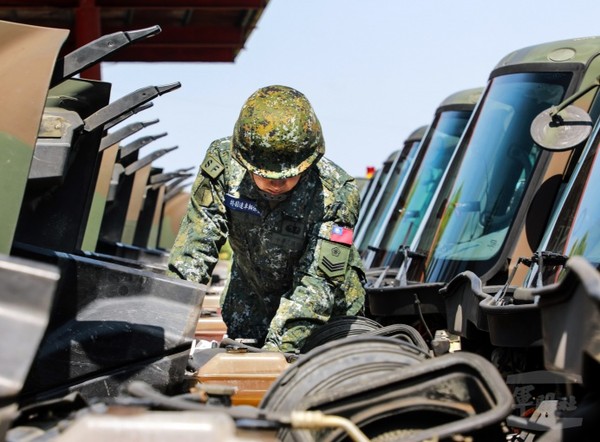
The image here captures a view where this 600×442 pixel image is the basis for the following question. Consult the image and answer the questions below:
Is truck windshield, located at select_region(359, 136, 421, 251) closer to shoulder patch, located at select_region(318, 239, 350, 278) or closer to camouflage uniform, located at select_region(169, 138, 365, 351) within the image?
camouflage uniform, located at select_region(169, 138, 365, 351)

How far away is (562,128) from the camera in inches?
362

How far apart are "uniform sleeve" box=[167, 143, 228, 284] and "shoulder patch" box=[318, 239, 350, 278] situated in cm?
57

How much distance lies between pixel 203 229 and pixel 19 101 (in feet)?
6.70

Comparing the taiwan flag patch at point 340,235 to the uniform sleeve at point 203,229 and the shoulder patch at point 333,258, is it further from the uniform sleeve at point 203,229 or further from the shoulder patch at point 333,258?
the uniform sleeve at point 203,229

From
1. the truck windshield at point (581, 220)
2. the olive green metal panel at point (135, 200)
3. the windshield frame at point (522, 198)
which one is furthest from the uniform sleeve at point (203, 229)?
the olive green metal panel at point (135, 200)

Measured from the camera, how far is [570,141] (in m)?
9.11

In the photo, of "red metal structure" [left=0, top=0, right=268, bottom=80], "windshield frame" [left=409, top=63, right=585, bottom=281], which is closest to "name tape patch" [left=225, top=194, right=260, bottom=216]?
"windshield frame" [left=409, top=63, right=585, bottom=281]

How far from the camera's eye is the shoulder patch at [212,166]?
7.34 m

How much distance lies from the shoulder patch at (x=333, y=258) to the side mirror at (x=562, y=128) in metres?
2.38

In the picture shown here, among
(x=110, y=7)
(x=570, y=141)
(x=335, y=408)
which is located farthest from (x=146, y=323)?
(x=110, y=7)

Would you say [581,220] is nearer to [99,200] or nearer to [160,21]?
[99,200]

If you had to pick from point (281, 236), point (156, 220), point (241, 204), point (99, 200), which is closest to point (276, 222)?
point (281, 236)

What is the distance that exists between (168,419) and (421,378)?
1094 millimetres

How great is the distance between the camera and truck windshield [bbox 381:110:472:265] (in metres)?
15.0
